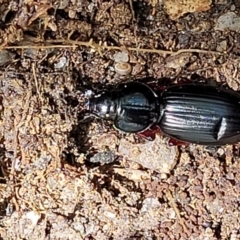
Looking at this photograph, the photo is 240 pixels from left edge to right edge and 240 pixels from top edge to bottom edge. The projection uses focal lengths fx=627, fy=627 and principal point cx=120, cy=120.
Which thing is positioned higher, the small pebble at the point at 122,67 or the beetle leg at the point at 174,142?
the small pebble at the point at 122,67

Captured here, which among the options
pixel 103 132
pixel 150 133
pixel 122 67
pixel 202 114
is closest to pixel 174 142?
pixel 150 133

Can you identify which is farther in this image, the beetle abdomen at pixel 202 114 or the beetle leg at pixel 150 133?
the beetle leg at pixel 150 133

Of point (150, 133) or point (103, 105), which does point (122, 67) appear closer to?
point (103, 105)

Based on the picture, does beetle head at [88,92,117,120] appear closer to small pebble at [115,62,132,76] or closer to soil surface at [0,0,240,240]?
soil surface at [0,0,240,240]

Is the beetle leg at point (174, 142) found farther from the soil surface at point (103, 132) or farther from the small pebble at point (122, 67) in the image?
the small pebble at point (122, 67)

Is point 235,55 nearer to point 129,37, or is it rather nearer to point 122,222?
point 129,37

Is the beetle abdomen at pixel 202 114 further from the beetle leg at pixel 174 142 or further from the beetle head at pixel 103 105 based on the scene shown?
the beetle head at pixel 103 105

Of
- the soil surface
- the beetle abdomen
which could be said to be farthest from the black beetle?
the soil surface

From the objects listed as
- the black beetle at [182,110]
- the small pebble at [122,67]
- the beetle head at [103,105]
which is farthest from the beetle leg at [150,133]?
the small pebble at [122,67]
